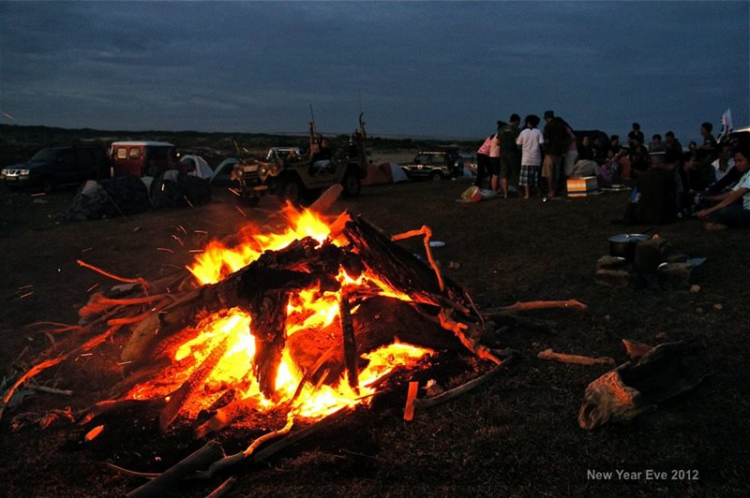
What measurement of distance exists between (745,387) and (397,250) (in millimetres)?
2865

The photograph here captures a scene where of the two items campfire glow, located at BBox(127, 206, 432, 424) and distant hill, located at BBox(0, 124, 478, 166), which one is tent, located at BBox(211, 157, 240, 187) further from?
campfire glow, located at BBox(127, 206, 432, 424)

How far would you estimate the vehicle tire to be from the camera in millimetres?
15438

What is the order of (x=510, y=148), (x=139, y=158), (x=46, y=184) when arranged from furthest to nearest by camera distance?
1. (x=139, y=158)
2. (x=46, y=184)
3. (x=510, y=148)

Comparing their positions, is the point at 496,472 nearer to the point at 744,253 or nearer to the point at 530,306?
the point at 530,306

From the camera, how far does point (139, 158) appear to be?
840 inches

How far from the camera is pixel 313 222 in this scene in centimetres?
→ 475

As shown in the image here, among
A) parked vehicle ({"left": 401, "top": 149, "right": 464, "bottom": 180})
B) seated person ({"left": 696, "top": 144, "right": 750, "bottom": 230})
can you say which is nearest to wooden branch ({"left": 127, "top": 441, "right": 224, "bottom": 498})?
seated person ({"left": 696, "top": 144, "right": 750, "bottom": 230})

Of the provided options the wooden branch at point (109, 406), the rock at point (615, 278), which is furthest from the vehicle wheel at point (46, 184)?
the rock at point (615, 278)

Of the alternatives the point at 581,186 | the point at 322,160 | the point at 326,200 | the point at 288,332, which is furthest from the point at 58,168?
the point at 288,332

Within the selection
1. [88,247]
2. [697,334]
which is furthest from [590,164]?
[88,247]

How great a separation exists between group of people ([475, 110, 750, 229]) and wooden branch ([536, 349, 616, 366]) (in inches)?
220

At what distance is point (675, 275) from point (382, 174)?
17.2 meters

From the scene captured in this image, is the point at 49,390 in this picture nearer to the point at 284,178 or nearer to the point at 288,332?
the point at 288,332

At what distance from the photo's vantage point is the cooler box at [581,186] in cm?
1380
